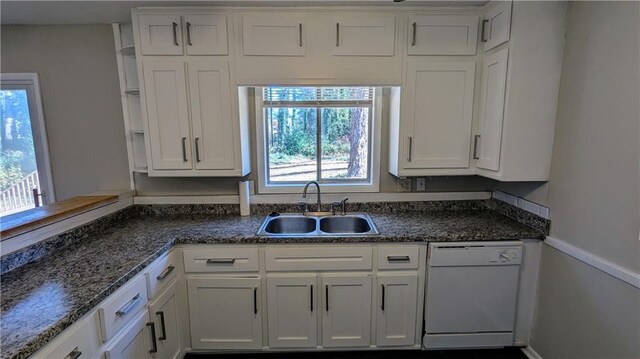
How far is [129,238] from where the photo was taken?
5.96 ft

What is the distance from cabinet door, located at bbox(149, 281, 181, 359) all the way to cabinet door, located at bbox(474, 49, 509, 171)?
222 cm

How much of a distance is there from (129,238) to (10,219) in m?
0.55

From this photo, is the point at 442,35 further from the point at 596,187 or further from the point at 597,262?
the point at 597,262

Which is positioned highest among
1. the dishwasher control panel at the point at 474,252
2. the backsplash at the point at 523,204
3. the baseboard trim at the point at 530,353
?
the backsplash at the point at 523,204

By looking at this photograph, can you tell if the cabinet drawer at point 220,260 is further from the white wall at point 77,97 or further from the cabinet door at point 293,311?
the white wall at point 77,97

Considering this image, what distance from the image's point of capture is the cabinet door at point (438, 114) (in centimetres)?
200

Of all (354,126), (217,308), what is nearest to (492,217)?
(354,126)

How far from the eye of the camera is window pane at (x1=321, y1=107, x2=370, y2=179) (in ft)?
7.92

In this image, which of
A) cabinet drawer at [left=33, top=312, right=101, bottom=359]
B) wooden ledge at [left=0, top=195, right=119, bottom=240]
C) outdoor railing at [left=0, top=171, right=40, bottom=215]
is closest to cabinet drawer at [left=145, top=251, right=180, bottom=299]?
cabinet drawer at [left=33, top=312, right=101, bottom=359]

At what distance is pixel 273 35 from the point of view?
76.5 inches

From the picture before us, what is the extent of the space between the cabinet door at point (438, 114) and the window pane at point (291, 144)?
787mm

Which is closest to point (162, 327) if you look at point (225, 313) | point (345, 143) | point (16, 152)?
point (225, 313)

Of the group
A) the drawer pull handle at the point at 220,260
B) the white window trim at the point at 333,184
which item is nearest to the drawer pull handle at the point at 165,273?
the drawer pull handle at the point at 220,260

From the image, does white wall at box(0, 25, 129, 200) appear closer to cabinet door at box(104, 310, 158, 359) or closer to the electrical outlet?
cabinet door at box(104, 310, 158, 359)
